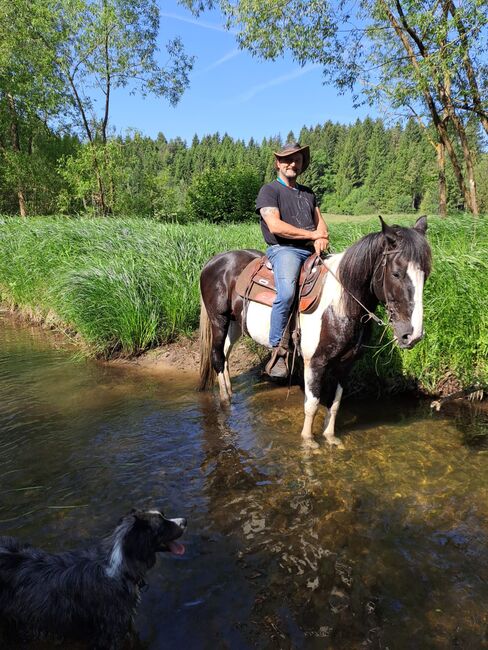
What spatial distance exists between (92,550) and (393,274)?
3099mm

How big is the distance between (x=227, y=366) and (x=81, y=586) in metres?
4.12

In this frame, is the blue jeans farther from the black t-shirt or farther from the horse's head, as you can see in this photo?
the horse's head

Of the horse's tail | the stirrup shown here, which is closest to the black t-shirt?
the stirrup

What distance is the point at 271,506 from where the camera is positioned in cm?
380

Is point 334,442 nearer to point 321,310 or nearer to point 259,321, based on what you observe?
point 321,310

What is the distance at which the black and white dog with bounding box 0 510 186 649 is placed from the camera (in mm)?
2270

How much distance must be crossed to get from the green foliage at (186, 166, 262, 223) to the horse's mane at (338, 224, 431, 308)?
30.2m

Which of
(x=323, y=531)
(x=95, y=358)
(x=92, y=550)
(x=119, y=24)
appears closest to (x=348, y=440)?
(x=323, y=531)

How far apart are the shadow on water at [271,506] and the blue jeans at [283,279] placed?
4.45ft

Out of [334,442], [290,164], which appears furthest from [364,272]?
[334,442]

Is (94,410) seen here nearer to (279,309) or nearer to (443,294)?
(279,309)

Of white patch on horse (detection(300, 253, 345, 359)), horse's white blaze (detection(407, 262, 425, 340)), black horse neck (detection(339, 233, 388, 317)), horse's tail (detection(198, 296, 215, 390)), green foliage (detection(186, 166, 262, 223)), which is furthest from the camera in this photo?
green foliage (detection(186, 166, 262, 223))

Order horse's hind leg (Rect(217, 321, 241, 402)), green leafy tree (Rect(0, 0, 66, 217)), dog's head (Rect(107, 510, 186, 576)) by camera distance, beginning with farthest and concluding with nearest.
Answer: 1. green leafy tree (Rect(0, 0, 66, 217))
2. horse's hind leg (Rect(217, 321, 241, 402))
3. dog's head (Rect(107, 510, 186, 576))

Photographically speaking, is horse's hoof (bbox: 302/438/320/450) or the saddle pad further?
horse's hoof (bbox: 302/438/320/450)
